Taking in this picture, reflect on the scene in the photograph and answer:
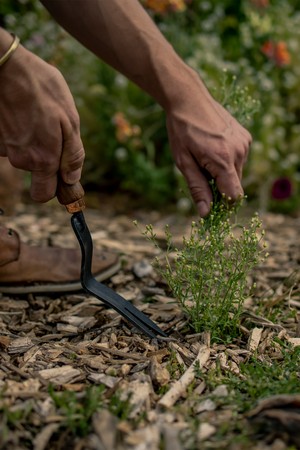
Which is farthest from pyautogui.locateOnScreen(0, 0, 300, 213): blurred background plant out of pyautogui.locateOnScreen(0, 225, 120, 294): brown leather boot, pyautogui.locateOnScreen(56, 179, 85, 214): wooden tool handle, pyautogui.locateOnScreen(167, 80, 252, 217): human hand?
pyautogui.locateOnScreen(56, 179, 85, 214): wooden tool handle

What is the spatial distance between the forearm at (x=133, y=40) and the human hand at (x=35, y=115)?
2.09 feet

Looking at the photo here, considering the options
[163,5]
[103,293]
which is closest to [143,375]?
[103,293]

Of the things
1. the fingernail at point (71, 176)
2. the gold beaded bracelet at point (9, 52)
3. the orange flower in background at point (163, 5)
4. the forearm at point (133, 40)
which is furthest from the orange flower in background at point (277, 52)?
the gold beaded bracelet at point (9, 52)

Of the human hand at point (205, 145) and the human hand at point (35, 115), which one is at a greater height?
the human hand at point (35, 115)

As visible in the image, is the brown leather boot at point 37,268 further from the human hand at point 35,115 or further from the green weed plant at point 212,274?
the human hand at point 35,115

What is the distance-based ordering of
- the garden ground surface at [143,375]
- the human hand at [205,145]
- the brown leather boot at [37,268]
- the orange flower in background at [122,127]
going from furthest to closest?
the orange flower in background at [122,127]
the brown leather boot at [37,268]
the human hand at [205,145]
the garden ground surface at [143,375]

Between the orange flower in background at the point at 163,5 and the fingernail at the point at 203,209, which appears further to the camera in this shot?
→ the orange flower in background at the point at 163,5

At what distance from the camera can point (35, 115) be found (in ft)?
5.58

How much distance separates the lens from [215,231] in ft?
6.94

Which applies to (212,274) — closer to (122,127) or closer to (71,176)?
(71,176)

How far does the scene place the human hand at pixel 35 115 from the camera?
66.7 inches

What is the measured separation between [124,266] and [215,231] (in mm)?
905

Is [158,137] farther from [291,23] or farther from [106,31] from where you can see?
[106,31]

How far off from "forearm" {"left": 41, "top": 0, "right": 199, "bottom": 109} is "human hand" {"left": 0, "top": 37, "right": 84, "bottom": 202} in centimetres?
64
